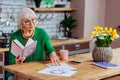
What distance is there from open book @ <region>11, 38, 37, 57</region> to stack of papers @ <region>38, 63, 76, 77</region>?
1.01 feet

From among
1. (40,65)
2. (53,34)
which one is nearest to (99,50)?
(40,65)

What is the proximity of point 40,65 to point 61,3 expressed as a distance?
2.62 m

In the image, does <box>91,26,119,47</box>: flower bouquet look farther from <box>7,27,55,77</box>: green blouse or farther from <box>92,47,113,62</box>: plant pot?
<box>7,27,55,77</box>: green blouse

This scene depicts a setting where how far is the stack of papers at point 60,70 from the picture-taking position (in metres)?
2.21

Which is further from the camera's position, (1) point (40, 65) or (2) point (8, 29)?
(2) point (8, 29)

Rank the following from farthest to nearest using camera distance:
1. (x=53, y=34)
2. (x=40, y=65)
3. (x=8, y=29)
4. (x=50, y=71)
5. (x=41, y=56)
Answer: (x=53, y=34) < (x=8, y=29) < (x=41, y=56) < (x=40, y=65) < (x=50, y=71)

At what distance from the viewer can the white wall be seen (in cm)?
491

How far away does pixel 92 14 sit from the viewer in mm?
5012

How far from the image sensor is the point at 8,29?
421 cm

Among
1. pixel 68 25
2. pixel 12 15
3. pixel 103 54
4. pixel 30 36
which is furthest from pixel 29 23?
pixel 68 25

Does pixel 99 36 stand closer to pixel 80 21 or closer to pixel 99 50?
pixel 99 50

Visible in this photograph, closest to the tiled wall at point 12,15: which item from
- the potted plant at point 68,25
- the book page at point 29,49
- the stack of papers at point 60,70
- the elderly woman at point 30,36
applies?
the potted plant at point 68,25

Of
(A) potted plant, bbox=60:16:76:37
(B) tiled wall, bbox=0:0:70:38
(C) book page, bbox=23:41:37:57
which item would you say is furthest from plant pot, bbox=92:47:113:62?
(A) potted plant, bbox=60:16:76:37

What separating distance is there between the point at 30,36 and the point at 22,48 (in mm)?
255
